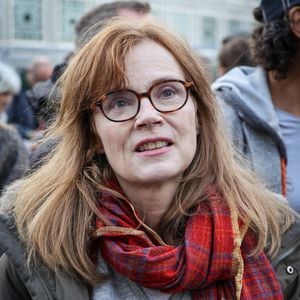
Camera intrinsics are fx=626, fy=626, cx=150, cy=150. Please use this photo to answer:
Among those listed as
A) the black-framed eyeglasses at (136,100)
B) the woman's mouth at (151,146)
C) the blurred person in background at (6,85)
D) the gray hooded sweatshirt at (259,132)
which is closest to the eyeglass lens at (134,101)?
the black-framed eyeglasses at (136,100)

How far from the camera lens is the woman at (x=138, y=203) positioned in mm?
1964

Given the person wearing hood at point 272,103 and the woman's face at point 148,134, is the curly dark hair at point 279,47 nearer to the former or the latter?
the person wearing hood at point 272,103

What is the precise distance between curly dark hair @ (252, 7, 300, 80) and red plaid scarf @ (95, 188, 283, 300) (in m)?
0.98

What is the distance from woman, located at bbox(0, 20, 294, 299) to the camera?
1964 mm

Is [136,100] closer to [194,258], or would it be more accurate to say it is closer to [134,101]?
[134,101]

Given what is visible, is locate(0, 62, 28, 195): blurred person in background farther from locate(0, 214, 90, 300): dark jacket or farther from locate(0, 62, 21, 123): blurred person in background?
locate(0, 214, 90, 300): dark jacket

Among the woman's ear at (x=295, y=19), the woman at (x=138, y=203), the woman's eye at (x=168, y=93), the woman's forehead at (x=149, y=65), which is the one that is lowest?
the woman at (x=138, y=203)

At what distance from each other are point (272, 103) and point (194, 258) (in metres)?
1.08

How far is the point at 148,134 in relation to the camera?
1967mm

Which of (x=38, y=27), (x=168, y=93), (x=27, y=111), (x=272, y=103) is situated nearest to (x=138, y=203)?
(x=168, y=93)

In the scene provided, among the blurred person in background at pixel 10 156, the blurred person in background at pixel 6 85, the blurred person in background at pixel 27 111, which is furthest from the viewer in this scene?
the blurred person in background at pixel 27 111

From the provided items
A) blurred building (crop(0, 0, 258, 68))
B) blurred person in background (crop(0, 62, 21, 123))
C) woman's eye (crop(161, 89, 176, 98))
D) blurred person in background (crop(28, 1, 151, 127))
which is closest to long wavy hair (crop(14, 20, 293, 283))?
woman's eye (crop(161, 89, 176, 98))

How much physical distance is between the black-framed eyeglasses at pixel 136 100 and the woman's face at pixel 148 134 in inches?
0.6

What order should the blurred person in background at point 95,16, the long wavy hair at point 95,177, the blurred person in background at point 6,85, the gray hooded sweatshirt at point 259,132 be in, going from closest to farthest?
the long wavy hair at point 95,177 → the gray hooded sweatshirt at point 259,132 → the blurred person in background at point 95,16 → the blurred person in background at point 6,85
